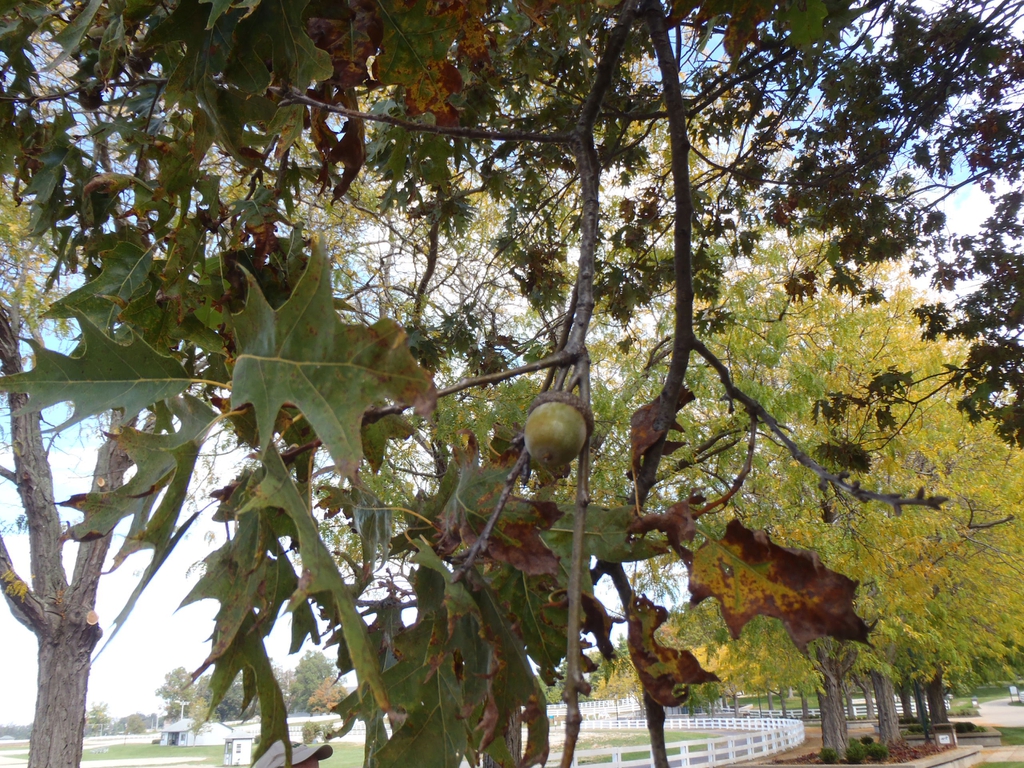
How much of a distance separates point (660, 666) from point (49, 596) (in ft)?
28.4

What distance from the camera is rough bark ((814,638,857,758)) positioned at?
12.6 meters

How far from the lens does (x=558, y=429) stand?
1005mm

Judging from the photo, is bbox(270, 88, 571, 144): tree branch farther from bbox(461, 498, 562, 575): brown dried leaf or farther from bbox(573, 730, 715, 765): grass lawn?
bbox(573, 730, 715, 765): grass lawn

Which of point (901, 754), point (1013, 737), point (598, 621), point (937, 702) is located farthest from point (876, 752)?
point (598, 621)

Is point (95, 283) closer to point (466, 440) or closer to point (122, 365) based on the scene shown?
point (122, 365)

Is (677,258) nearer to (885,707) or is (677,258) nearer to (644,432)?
(644,432)

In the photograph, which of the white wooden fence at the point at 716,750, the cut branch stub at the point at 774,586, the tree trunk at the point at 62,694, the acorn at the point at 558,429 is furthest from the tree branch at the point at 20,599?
the white wooden fence at the point at 716,750

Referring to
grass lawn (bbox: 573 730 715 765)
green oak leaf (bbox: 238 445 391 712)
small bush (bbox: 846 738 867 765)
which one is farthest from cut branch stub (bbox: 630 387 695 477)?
grass lawn (bbox: 573 730 715 765)

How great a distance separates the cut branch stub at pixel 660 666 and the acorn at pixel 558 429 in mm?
307

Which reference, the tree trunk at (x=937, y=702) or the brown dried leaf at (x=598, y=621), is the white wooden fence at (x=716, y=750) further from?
the brown dried leaf at (x=598, y=621)

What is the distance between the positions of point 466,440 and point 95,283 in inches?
47.3

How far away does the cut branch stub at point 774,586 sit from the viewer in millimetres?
950

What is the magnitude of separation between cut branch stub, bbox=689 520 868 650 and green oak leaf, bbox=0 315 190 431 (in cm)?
100

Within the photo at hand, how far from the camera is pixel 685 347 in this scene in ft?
4.37
